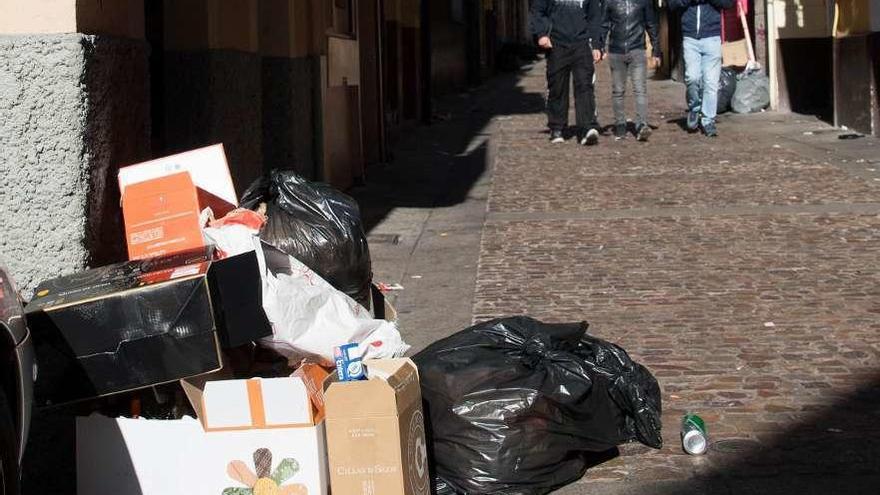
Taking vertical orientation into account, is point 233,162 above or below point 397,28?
below

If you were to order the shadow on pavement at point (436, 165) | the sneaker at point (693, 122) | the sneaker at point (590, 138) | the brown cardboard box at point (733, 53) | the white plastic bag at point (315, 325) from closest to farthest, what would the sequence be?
1. the white plastic bag at point (315, 325)
2. the shadow on pavement at point (436, 165)
3. the sneaker at point (590, 138)
4. the sneaker at point (693, 122)
5. the brown cardboard box at point (733, 53)

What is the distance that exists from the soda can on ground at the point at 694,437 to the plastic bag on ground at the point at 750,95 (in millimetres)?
13894

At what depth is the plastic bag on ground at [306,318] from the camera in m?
4.28

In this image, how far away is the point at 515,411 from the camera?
4.34 meters

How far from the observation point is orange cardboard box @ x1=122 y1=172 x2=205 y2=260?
14.7ft

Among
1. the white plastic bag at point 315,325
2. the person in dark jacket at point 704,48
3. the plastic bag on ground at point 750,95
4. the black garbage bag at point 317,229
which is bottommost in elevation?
the white plastic bag at point 315,325

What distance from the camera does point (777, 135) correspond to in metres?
15.0

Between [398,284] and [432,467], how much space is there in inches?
135

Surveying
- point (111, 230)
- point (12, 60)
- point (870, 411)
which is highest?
point (12, 60)

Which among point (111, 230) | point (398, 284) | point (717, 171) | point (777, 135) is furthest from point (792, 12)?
point (111, 230)

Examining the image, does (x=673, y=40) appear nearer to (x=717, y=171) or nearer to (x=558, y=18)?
(x=558, y=18)

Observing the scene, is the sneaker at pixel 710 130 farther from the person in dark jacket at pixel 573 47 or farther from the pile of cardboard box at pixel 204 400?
the pile of cardboard box at pixel 204 400

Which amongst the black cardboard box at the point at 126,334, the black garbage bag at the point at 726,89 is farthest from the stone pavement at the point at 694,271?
the black garbage bag at the point at 726,89

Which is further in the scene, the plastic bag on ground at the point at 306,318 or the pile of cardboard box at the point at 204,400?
the plastic bag on ground at the point at 306,318
